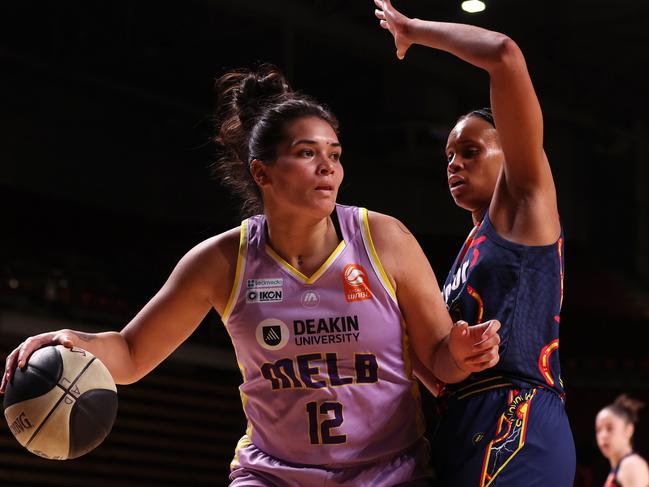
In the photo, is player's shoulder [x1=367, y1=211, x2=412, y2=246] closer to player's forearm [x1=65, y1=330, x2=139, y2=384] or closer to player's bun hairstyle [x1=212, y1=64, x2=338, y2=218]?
player's bun hairstyle [x1=212, y1=64, x2=338, y2=218]

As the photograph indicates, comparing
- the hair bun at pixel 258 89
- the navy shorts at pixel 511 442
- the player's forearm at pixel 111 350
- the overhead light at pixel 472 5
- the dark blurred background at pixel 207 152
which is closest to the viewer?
the navy shorts at pixel 511 442

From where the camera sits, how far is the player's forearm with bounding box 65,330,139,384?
2793 mm

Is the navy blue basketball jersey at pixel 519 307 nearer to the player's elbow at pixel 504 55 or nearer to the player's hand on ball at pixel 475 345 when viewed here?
the player's hand on ball at pixel 475 345

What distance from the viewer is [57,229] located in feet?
41.2

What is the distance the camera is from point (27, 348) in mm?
2668

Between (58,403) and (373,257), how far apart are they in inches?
38.0

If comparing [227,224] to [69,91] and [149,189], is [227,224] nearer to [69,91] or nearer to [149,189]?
[149,189]

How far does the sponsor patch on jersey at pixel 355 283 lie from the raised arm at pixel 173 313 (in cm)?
37

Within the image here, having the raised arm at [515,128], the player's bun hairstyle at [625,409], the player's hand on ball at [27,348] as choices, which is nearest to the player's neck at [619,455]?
the player's bun hairstyle at [625,409]

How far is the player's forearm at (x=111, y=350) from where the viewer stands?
110 inches

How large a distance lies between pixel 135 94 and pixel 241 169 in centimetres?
1009

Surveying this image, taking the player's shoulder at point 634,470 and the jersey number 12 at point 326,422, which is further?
the player's shoulder at point 634,470

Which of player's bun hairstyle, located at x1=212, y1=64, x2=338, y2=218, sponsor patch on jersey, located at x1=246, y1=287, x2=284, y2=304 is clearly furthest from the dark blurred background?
sponsor patch on jersey, located at x1=246, y1=287, x2=284, y2=304

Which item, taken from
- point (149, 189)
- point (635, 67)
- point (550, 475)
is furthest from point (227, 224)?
point (550, 475)
